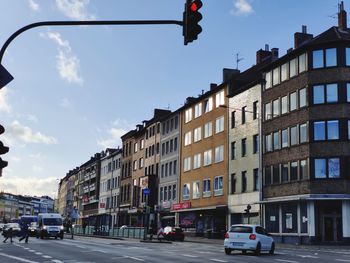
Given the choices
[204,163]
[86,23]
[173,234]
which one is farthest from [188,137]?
[86,23]

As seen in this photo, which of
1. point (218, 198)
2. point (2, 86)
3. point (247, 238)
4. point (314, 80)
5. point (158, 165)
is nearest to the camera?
point (2, 86)

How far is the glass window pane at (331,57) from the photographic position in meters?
45.8

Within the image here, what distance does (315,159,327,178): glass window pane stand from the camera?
44.3 m

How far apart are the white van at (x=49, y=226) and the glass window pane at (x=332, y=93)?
84.7 ft

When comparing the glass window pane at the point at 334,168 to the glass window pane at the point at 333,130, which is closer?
the glass window pane at the point at 334,168

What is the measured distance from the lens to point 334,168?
145 feet

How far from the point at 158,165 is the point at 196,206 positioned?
16435 mm

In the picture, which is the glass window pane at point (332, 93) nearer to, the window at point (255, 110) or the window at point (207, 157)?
the window at point (255, 110)

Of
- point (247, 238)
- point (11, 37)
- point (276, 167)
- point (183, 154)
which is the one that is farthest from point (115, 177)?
point (11, 37)

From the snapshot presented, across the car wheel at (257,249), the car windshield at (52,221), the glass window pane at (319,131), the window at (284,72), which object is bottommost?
the car wheel at (257,249)

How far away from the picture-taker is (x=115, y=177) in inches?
4028

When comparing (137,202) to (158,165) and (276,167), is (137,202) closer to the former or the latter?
(158,165)

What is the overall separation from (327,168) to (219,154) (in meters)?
18.0

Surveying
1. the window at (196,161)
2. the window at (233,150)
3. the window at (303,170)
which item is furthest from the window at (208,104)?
the window at (303,170)
